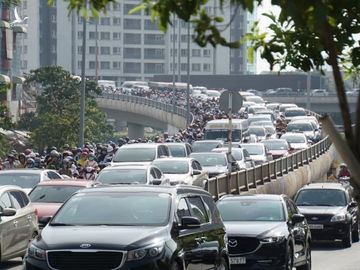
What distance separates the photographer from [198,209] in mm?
17250

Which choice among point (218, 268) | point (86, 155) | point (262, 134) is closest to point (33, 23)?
point (262, 134)

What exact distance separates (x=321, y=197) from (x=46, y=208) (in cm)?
1040

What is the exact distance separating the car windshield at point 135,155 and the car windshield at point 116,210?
2173 cm

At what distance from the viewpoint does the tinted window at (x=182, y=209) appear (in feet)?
53.5

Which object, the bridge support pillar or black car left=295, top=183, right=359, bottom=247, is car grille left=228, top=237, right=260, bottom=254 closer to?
black car left=295, top=183, right=359, bottom=247

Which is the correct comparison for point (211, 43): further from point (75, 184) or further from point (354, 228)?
point (354, 228)

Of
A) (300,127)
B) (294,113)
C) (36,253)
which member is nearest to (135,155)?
(36,253)

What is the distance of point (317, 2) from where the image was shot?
6.95 metres

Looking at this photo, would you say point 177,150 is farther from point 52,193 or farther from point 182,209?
point 182,209

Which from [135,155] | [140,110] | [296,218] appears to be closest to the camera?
[296,218]

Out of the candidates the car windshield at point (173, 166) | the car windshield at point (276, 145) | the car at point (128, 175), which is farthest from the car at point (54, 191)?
the car windshield at point (276, 145)

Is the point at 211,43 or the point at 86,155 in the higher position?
the point at 211,43

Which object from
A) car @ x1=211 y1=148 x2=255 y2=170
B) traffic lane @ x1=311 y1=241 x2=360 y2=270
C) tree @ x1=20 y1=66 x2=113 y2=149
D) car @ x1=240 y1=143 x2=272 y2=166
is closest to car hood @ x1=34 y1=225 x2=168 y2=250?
traffic lane @ x1=311 y1=241 x2=360 y2=270

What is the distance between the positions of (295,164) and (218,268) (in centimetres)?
3683
